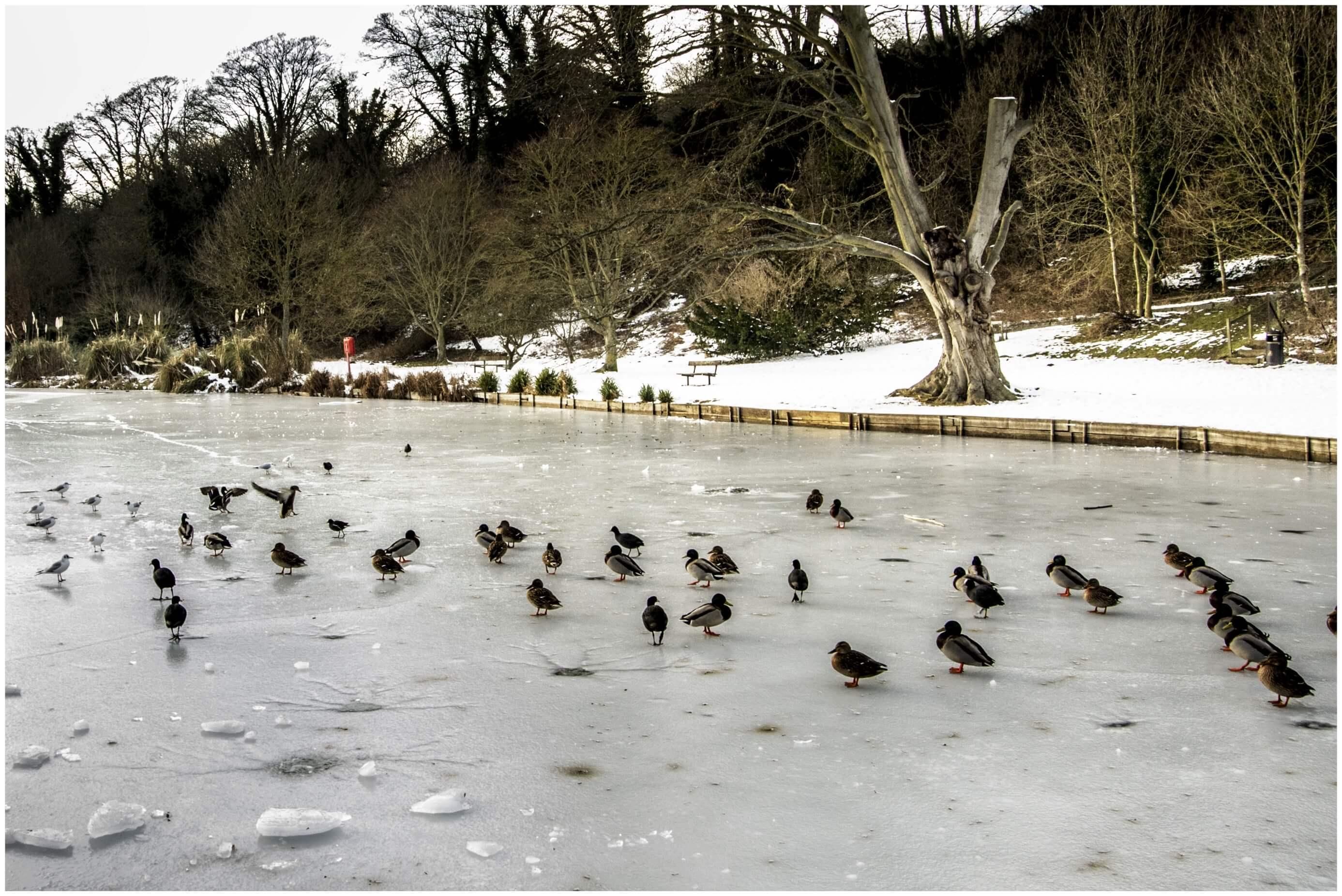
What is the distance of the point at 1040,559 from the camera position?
273 inches

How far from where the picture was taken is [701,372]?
92.3 feet

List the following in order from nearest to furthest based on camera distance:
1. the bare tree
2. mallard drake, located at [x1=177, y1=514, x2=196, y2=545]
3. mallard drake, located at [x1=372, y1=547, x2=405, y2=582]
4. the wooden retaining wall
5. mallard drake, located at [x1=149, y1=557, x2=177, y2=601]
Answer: mallard drake, located at [x1=149, y1=557, x2=177, y2=601], mallard drake, located at [x1=372, y1=547, x2=405, y2=582], mallard drake, located at [x1=177, y1=514, x2=196, y2=545], the wooden retaining wall, the bare tree

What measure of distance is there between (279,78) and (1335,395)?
43.5 meters

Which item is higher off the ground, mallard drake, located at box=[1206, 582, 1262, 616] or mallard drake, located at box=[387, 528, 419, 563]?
mallard drake, located at box=[387, 528, 419, 563]

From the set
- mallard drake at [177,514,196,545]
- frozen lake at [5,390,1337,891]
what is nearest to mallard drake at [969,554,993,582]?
frozen lake at [5,390,1337,891]

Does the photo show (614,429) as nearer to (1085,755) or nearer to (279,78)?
(1085,755)

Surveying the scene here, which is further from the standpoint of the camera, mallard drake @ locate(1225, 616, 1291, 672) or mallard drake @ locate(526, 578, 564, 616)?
mallard drake @ locate(526, 578, 564, 616)

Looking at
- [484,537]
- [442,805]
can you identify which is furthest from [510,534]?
[442,805]

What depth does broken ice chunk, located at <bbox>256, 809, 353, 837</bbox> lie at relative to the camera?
3.26m

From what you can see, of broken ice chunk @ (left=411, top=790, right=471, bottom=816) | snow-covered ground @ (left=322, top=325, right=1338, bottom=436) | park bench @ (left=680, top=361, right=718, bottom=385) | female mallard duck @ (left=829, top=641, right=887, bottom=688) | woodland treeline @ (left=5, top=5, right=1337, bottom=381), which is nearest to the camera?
broken ice chunk @ (left=411, top=790, right=471, bottom=816)

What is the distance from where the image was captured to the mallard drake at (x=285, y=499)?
8.97 m

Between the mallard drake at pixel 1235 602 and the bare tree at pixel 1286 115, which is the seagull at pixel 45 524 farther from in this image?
the bare tree at pixel 1286 115

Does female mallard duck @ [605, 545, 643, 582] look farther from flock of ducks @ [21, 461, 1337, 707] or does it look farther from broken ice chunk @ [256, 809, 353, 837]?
broken ice chunk @ [256, 809, 353, 837]

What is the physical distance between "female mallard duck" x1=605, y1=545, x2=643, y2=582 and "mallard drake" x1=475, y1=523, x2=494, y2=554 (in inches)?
40.3
